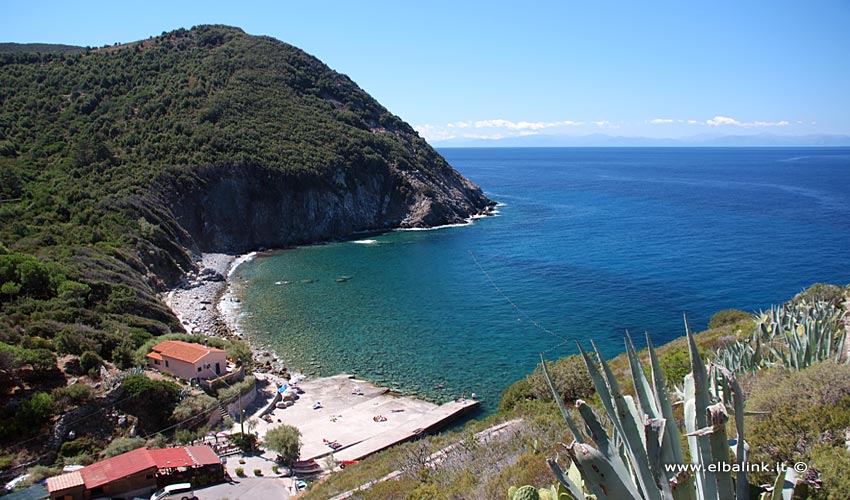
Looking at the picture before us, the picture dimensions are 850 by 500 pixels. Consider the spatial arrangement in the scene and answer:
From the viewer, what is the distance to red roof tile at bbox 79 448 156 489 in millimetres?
16984

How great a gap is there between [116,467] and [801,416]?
1846cm

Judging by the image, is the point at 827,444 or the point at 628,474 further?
the point at 827,444

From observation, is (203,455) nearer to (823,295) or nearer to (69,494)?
(69,494)

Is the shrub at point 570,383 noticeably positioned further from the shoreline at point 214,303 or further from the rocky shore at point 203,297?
the rocky shore at point 203,297

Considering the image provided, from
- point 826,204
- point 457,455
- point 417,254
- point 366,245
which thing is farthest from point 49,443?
point 826,204

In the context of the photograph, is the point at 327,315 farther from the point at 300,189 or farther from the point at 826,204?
the point at 826,204

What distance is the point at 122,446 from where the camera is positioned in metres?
20.0

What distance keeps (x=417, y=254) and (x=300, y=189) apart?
1863 centimetres

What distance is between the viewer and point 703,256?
52.6 meters

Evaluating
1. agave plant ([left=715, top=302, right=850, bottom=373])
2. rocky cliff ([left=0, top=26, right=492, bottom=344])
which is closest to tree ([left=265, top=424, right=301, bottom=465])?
rocky cliff ([left=0, top=26, right=492, bottom=344])

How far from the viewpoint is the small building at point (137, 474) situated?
1659 cm

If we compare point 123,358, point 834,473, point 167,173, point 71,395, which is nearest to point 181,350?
point 123,358

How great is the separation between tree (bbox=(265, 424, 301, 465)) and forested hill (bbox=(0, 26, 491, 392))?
990 cm

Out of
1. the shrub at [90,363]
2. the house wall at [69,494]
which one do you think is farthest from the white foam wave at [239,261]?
the house wall at [69,494]
